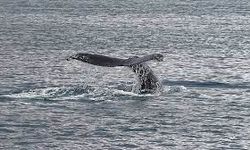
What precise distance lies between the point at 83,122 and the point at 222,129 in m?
6.40

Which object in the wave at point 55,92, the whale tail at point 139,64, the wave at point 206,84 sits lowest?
the wave at point 206,84

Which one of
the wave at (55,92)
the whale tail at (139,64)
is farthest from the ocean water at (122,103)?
the whale tail at (139,64)

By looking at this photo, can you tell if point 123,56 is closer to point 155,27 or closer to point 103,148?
point 103,148

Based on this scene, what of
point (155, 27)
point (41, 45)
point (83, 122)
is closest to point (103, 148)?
point (83, 122)

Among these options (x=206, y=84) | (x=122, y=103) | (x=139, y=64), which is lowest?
(x=206, y=84)

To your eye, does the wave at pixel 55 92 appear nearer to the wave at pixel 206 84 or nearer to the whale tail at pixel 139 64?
the whale tail at pixel 139 64

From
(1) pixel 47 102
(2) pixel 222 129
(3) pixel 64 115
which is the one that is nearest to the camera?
(2) pixel 222 129

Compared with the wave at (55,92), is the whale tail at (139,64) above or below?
above

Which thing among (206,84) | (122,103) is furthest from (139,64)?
(206,84)

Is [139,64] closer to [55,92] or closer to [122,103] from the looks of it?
[122,103]

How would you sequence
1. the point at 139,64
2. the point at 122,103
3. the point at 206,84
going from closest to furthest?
the point at 122,103
the point at 139,64
the point at 206,84

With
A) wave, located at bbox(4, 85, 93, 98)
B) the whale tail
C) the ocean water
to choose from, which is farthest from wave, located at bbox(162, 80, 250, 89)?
wave, located at bbox(4, 85, 93, 98)

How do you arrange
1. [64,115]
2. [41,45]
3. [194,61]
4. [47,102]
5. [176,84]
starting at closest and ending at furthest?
[64,115]
[47,102]
[176,84]
[194,61]
[41,45]

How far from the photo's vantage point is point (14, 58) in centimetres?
6544
